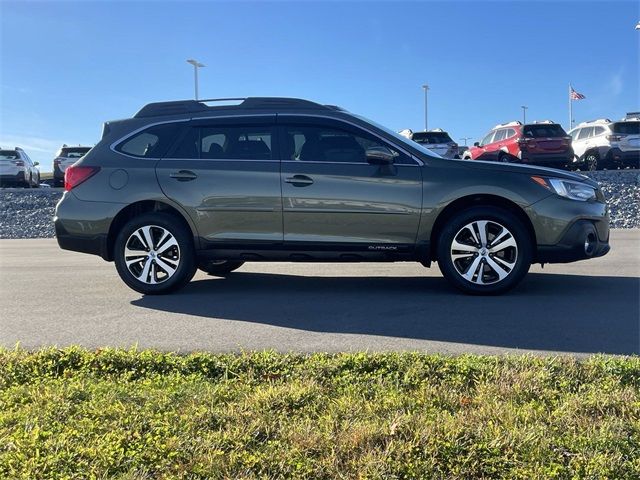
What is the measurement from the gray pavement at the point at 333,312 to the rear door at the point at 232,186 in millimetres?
666

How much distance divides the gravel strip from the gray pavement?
828 centimetres

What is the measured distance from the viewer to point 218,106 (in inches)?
250

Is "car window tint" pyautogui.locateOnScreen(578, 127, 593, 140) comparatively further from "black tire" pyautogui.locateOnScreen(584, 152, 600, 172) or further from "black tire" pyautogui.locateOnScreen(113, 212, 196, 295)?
"black tire" pyautogui.locateOnScreen(113, 212, 196, 295)

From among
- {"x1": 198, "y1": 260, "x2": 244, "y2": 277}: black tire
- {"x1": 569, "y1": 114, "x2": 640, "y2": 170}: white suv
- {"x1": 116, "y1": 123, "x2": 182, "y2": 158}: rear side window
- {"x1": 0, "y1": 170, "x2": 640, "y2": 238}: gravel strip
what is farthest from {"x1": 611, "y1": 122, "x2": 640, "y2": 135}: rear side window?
{"x1": 116, "y1": 123, "x2": 182, "y2": 158}: rear side window

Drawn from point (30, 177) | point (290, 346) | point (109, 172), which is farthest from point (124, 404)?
point (30, 177)

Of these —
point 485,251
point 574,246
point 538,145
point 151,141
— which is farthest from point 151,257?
point 538,145

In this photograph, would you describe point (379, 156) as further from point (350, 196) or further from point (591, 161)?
point (591, 161)

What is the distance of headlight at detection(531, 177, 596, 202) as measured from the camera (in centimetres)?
574

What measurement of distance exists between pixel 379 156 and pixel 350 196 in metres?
0.47

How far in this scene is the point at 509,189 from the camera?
5.71m

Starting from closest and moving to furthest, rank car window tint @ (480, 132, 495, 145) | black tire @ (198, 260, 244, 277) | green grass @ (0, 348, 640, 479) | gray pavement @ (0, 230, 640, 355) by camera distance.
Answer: green grass @ (0, 348, 640, 479), gray pavement @ (0, 230, 640, 355), black tire @ (198, 260, 244, 277), car window tint @ (480, 132, 495, 145)

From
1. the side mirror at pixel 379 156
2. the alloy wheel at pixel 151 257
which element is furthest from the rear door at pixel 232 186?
the side mirror at pixel 379 156

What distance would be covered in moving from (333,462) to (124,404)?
3.87 ft

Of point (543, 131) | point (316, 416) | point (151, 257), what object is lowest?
point (316, 416)
